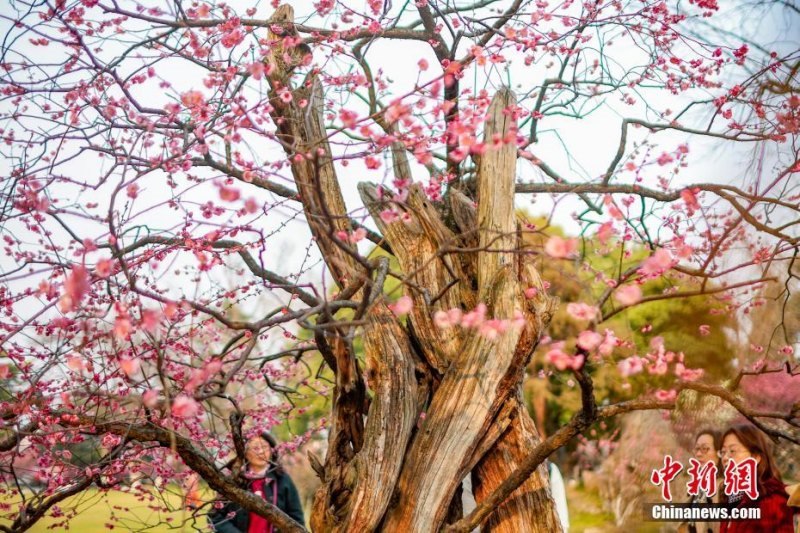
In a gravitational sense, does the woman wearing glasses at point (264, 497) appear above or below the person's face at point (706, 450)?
below

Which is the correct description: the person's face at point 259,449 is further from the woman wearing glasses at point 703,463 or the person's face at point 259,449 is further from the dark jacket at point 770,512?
the dark jacket at point 770,512

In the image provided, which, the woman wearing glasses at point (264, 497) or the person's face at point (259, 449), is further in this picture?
the person's face at point (259, 449)

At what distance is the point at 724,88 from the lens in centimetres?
393

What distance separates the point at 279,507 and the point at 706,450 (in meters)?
2.11

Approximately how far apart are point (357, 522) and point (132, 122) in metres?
1.99

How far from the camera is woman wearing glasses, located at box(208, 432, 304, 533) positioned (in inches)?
136

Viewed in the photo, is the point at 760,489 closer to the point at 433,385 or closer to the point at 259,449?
the point at 433,385

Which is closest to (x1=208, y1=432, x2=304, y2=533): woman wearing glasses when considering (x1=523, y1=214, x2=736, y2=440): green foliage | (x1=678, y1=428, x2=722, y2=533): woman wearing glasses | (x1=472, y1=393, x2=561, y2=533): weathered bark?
(x1=472, y1=393, x2=561, y2=533): weathered bark

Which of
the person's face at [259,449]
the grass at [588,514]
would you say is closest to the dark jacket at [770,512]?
the person's face at [259,449]

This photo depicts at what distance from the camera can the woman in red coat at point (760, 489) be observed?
2.79 metres

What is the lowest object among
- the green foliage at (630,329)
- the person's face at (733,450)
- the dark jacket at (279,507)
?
the dark jacket at (279,507)

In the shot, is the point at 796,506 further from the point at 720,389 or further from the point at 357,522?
the point at 357,522

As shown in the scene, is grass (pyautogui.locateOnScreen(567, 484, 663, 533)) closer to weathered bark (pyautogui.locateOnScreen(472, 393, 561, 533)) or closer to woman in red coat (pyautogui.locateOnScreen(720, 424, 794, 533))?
woman in red coat (pyautogui.locateOnScreen(720, 424, 794, 533))

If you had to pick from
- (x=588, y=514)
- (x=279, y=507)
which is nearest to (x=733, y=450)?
(x=279, y=507)
